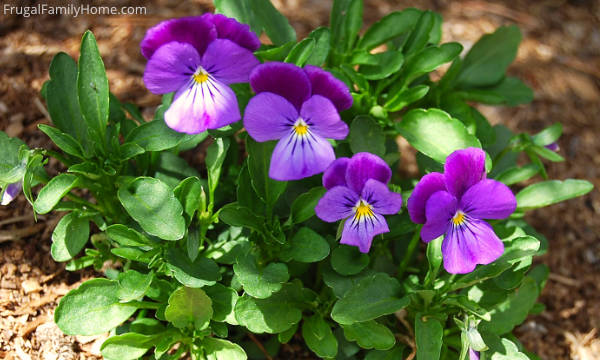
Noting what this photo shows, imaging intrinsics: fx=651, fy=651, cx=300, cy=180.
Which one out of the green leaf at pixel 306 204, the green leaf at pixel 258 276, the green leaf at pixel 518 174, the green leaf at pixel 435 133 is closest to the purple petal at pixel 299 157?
the green leaf at pixel 306 204

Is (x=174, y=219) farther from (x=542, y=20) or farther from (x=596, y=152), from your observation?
(x=542, y=20)

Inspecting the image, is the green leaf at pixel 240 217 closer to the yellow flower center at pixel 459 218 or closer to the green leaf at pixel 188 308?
the green leaf at pixel 188 308

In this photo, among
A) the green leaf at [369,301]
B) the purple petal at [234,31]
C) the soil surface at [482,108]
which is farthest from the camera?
the soil surface at [482,108]

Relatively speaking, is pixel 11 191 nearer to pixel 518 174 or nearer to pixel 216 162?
pixel 216 162

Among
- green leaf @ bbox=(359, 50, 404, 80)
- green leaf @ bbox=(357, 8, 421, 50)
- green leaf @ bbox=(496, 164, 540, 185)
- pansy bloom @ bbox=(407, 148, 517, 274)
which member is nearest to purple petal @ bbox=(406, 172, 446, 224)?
pansy bloom @ bbox=(407, 148, 517, 274)

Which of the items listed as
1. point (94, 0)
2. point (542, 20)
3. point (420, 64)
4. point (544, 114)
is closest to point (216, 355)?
point (420, 64)

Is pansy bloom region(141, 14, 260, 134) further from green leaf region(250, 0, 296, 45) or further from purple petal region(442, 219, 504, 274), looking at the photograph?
purple petal region(442, 219, 504, 274)
